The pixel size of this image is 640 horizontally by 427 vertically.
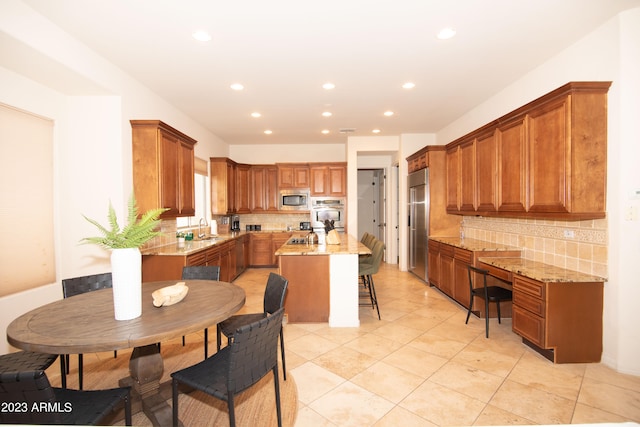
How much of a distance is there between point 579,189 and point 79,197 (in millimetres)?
4935

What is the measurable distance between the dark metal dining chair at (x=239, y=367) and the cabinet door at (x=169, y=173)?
232 centimetres

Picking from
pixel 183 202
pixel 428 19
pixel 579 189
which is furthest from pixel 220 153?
pixel 579 189

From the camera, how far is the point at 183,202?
4.04 meters

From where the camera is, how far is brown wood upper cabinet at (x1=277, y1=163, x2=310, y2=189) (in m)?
6.91

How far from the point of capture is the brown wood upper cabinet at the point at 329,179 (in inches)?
267

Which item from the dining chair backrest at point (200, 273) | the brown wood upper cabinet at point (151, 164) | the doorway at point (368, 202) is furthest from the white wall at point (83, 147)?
the doorway at point (368, 202)

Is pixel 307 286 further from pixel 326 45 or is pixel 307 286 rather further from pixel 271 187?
pixel 271 187

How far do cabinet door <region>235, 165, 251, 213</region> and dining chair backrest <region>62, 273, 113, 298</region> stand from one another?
4350 mm

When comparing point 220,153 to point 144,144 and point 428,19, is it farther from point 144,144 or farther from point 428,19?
point 428,19

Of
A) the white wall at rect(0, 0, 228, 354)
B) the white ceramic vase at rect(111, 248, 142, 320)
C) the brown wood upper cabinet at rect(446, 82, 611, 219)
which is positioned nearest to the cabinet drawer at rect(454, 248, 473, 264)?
the brown wood upper cabinet at rect(446, 82, 611, 219)

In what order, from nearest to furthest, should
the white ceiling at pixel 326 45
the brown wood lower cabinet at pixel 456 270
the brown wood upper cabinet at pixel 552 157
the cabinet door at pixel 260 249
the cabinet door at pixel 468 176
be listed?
the white ceiling at pixel 326 45
the brown wood upper cabinet at pixel 552 157
the brown wood lower cabinet at pixel 456 270
the cabinet door at pixel 468 176
the cabinet door at pixel 260 249

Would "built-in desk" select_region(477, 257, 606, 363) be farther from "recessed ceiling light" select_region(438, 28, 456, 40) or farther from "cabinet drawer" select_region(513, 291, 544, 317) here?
"recessed ceiling light" select_region(438, 28, 456, 40)

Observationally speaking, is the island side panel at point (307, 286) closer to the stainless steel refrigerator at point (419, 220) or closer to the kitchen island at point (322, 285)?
the kitchen island at point (322, 285)

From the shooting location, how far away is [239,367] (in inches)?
59.7
